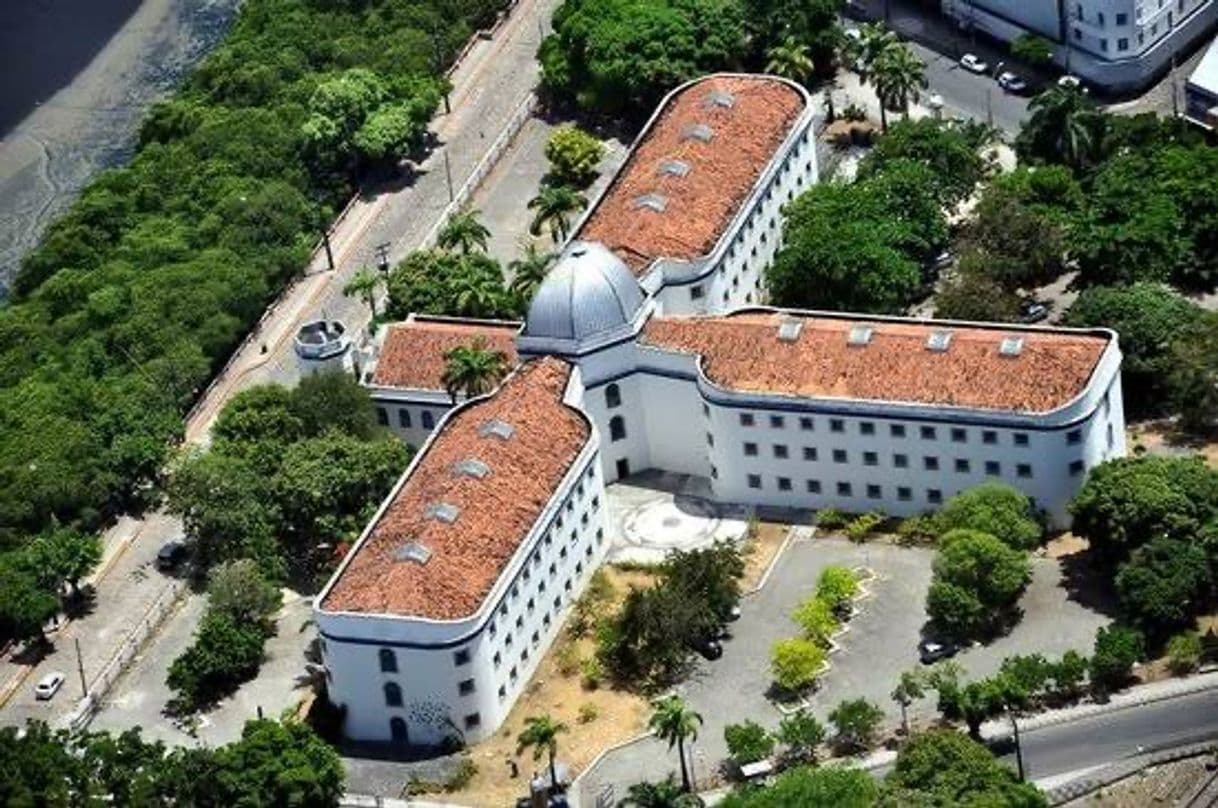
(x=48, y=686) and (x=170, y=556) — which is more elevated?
(x=170, y=556)

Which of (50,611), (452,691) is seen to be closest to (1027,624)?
(452,691)

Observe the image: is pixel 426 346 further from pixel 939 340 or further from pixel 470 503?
pixel 939 340

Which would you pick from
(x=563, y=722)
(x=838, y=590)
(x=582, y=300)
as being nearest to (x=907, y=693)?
(x=838, y=590)

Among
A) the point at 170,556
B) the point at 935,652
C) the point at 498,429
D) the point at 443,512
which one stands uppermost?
the point at 498,429

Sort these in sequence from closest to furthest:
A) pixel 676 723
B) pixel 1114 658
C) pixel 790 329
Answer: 1. pixel 676 723
2. pixel 1114 658
3. pixel 790 329

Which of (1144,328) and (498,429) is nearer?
(498,429)

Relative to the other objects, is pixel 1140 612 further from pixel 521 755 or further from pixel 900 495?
pixel 521 755

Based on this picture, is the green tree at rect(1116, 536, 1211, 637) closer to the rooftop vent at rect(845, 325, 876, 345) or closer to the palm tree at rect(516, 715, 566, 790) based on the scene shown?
the rooftop vent at rect(845, 325, 876, 345)

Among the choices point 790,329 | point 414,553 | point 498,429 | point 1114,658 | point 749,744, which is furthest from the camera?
point 790,329
